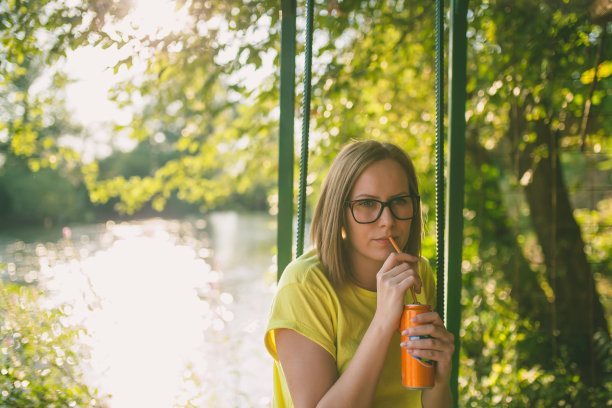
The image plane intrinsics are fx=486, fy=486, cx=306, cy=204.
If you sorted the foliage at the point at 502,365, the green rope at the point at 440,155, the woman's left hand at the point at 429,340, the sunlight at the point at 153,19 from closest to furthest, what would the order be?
1. the woman's left hand at the point at 429,340
2. the green rope at the point at 440,155
3. the sunlight at the point at 153,19
4. the foliage at the point at 502,365

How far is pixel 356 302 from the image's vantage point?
1.47m

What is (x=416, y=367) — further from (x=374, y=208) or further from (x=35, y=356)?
(x=35, y=356)

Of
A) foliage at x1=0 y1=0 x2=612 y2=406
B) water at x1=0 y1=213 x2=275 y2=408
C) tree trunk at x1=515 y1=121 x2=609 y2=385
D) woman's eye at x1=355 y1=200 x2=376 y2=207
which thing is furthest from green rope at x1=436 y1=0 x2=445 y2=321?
tree trunk at x1=515 y1=121 x2=609 y2=385

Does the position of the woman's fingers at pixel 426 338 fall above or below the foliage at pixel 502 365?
above

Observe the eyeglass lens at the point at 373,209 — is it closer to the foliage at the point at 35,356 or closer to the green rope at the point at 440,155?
the green rope at the point at 440,155

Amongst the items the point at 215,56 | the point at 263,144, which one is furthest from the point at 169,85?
the point at 215,56

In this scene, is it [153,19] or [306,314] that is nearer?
[306,314]

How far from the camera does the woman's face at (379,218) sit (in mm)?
1430

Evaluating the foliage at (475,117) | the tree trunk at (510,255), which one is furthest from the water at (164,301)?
the tree trunk at (510,255)

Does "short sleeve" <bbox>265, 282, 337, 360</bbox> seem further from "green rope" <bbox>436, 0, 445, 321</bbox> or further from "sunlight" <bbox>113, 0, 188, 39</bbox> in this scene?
"sunlight" <bbox>113, 0, 188, 39</bbox>

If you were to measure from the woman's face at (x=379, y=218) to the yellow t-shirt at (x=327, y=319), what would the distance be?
0.14 m

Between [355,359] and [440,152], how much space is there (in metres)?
0.70

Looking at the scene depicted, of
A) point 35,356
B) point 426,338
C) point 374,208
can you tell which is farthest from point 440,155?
point 35,356

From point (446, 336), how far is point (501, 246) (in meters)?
3.40
